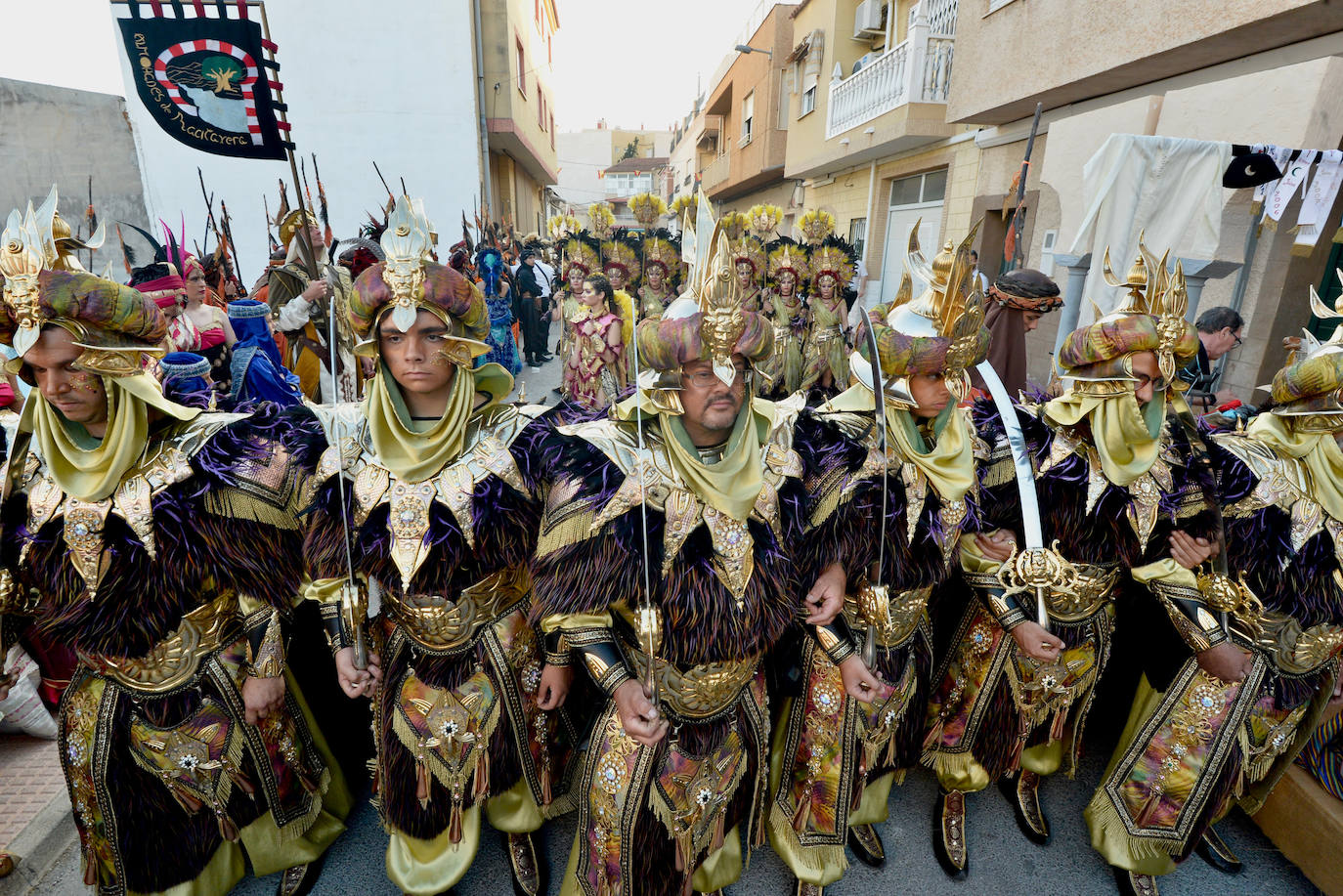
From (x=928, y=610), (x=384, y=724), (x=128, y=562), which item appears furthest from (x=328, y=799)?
(x=928, y=610)

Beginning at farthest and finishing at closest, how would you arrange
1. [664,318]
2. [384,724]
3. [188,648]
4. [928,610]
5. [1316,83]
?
[1316,83] → [928,610] → [384,724] → [188,648] → [664,318]

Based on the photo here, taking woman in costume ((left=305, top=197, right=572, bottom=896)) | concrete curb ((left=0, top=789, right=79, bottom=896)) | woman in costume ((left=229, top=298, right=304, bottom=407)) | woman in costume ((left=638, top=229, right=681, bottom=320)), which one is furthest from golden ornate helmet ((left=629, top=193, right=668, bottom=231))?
concrete curb ((left=0, top=789, right=79, bottom=896))

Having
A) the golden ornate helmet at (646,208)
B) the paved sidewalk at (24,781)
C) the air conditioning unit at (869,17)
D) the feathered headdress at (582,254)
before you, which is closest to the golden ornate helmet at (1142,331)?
the paved sidewalk at (24,781)

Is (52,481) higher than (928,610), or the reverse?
(52,481)

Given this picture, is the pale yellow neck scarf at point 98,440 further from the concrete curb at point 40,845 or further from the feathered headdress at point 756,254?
the feathered headdress at point 756,254

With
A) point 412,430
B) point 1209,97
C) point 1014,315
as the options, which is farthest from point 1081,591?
point 1209,97

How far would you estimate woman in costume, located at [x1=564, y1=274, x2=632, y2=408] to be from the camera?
6809 mm

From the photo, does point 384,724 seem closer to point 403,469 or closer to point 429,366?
point 403,469

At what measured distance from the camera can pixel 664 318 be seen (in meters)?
1.86

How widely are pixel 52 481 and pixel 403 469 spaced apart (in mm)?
1063

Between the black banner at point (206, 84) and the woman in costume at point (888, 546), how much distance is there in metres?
3.29

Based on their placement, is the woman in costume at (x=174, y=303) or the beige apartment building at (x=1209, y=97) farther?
the beige apartment building at (x=1209, y=97)

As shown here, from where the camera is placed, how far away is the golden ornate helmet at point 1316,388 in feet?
7.48

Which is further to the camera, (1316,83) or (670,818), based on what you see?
(1316,83)
